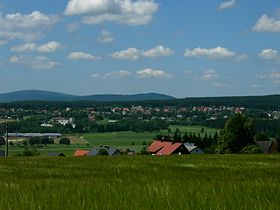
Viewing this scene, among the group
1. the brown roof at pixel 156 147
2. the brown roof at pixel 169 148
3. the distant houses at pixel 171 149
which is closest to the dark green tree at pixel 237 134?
the distant houses at pixel 171 149

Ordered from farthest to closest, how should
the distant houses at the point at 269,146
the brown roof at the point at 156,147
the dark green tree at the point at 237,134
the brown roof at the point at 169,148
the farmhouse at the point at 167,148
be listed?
the brown roof at the point at 156,147 < the brown roof at the point at 169,148 < the farmhouse at the point at 167,148 < the distant houses at the point at 269,146 < the dark green tree at the point at 237,134

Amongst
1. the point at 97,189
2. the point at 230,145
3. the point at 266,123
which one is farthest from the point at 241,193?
the point at 266,123

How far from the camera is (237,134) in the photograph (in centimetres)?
6994

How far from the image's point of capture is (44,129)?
19538cm

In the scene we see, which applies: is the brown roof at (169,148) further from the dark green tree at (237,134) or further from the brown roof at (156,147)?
the dark green tree at (237,134)

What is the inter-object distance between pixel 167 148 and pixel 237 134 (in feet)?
117

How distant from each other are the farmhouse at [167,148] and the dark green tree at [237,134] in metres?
28.5

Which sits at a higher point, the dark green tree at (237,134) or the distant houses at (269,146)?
the dark green tree at (237,134)

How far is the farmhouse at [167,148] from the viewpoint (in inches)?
3954

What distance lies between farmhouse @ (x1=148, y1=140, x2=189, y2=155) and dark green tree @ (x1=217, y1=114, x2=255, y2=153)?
93.4 ft

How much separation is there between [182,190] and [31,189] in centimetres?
261

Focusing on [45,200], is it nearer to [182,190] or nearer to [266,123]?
[182,190]

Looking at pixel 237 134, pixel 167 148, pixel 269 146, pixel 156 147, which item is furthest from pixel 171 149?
pixel 237 134

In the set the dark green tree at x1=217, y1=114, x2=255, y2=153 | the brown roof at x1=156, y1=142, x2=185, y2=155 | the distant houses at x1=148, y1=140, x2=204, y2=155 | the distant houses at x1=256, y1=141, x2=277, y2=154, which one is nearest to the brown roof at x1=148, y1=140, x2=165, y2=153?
the distant houses at x1=148, y1=140, x2=204, y2=155
